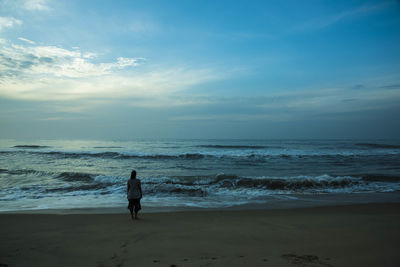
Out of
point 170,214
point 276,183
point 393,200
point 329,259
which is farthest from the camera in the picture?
point 276,183

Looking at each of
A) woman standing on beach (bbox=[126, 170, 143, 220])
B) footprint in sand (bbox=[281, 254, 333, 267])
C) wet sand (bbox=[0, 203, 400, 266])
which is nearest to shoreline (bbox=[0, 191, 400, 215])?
wet sand (bbox=[0, 203, 400, 266])

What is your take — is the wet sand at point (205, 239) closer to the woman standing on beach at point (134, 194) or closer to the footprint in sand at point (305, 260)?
the footprint in sand at point (305, 260)

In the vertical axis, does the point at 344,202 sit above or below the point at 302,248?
below

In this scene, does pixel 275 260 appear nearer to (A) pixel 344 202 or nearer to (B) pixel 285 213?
(B) pixel 285 213

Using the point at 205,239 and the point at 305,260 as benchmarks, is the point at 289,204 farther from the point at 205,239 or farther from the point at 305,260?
the point at 305,260

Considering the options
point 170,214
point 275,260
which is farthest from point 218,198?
point 275,260

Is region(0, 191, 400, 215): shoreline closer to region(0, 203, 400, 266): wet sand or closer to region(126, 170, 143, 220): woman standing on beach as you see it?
region(0, 203, 400, 266): wet sand

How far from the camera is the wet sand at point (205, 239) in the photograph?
363 cm

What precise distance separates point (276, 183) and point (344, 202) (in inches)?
137

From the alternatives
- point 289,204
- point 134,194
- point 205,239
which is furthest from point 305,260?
point 289,204

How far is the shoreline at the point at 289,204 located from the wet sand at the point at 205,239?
56 centimetres

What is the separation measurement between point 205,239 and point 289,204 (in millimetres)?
4681

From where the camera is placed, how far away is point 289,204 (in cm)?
809

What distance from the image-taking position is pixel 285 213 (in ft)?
22.5
